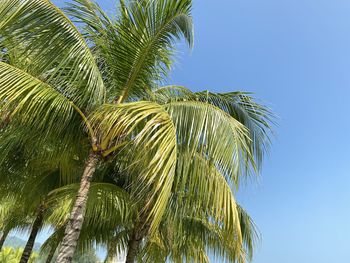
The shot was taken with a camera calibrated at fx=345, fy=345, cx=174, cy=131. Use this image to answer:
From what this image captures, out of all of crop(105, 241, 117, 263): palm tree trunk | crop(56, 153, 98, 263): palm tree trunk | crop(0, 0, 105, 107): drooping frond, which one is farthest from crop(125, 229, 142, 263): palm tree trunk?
crop(0, 0, 105, 107): drooping frond

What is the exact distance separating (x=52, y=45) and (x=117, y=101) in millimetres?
1237

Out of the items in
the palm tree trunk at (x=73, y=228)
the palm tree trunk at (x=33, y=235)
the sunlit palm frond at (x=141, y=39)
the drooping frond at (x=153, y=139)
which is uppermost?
the sunlit palm frond at (x=141, y=39)

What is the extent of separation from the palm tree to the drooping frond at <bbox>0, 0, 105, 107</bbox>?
0.01m

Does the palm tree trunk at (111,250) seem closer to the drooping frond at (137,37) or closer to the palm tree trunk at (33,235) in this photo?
the palm tree trunk at (33,235)

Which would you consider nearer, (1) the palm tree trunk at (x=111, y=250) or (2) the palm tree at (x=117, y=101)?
(2) the palm tree at (x=117, y=101)

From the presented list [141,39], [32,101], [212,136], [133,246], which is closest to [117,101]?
[141,39]

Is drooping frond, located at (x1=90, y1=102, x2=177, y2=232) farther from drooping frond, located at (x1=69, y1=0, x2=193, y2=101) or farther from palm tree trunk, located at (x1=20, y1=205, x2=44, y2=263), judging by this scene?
palm tree trunk, located at (x1=20, y1=205, x2=44, y2=263)

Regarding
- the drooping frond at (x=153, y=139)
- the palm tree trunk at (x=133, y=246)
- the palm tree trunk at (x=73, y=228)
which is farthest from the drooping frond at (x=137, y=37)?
the palm tree trunk at (x=133, y=246)

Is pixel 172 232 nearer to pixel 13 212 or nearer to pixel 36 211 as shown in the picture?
pixel 36 211

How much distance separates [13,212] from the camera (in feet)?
A: 30.6

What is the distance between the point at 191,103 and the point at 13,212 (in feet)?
23.2

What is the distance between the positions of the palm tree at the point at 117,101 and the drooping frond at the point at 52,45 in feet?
0.04

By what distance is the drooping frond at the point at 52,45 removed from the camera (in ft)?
14.4

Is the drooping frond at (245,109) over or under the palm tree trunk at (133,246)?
over
